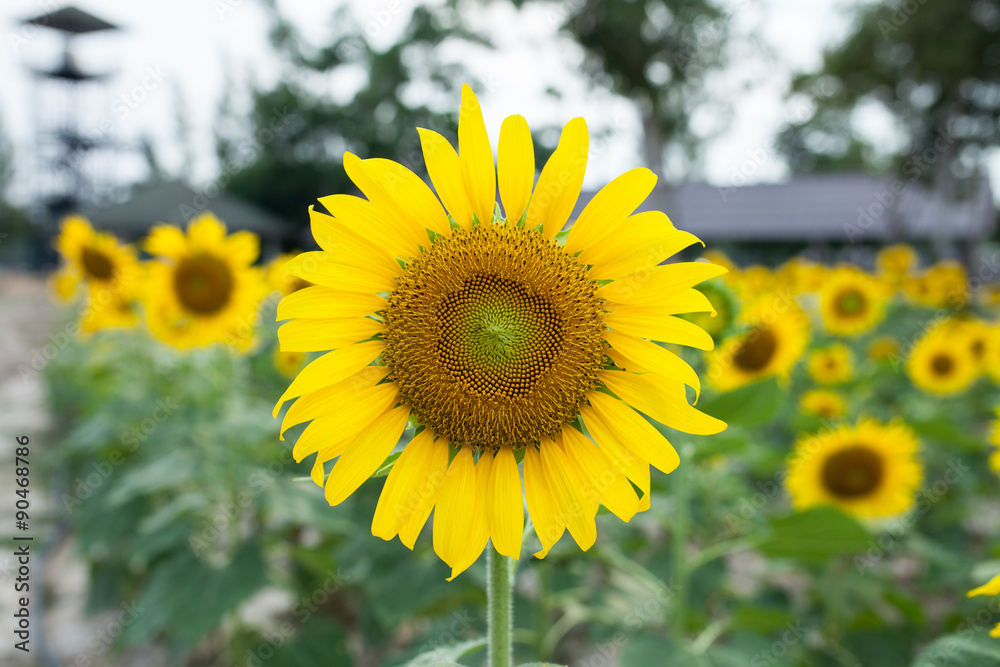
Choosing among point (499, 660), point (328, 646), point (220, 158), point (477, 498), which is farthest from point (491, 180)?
point (220, 158)

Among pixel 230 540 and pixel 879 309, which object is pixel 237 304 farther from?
pixel 879 309

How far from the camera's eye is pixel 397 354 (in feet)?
2.99

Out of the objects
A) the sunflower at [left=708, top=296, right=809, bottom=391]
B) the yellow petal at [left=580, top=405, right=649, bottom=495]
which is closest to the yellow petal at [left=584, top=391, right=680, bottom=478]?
the yellow petal at [left=580, top=405, right=649, bottom=495]

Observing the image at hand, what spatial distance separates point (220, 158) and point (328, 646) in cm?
2467

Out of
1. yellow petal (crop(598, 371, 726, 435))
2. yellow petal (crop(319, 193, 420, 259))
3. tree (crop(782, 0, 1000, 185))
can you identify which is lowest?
yellow petal (crop(598, 371, 726, 435))

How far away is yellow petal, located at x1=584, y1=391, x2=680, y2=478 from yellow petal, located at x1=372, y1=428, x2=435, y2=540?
0.23 metres

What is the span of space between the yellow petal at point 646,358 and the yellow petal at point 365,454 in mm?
304

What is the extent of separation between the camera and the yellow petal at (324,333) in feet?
2.79

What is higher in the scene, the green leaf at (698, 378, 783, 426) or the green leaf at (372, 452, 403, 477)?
the green leaf at (372, 452, 403, 477)

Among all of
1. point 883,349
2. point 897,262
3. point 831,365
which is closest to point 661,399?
point 831,365

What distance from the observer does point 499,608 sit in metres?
0.89

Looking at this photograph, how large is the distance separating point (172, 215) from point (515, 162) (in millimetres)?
25841

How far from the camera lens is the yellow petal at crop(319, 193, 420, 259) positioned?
85cm

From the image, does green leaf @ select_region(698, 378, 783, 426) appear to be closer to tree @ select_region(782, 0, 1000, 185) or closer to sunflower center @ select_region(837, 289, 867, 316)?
sunflower center @ select_region(837, 289, 867, 316)
